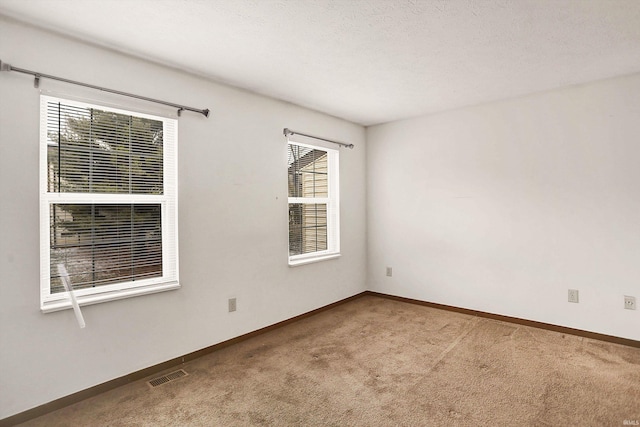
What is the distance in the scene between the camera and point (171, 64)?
2.67m

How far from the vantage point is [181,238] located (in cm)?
277

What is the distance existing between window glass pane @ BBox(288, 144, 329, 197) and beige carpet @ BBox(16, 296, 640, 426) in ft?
5.35

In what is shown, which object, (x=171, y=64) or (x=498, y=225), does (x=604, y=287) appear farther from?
(x=171, y=64)

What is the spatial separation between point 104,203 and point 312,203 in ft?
7.42

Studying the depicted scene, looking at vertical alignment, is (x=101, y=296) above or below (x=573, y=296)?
above

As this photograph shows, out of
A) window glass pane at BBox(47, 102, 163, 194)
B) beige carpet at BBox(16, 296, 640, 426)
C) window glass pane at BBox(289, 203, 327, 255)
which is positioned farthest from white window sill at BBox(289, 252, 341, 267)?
window glass pane at BBox(47, 102, 163, 194)

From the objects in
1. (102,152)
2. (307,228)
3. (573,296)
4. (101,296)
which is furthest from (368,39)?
(573,296)

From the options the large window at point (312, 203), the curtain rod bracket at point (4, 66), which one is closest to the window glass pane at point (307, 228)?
the large window at point (312, 203)

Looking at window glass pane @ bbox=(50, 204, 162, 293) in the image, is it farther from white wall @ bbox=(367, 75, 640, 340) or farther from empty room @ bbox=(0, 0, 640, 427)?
white wall @ bbox=(367, 75, 640, 340)

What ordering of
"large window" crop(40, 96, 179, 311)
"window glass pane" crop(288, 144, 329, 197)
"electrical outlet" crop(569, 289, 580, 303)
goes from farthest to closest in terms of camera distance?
"window glass pane" crop(288, 144, 329, 197)
"electrical outlet" crop(569, 289, 580, 303)
"large window" crop(40, 96, 179, 311)

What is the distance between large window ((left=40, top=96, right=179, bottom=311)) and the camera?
2193 mm

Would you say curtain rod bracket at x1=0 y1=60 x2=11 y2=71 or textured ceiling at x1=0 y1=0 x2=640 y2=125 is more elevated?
textured ceiling at x1=0 y1=0 x2=640 y2=125

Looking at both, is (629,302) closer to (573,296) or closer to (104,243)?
(573,296)

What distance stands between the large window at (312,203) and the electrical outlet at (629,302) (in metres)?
2.88
